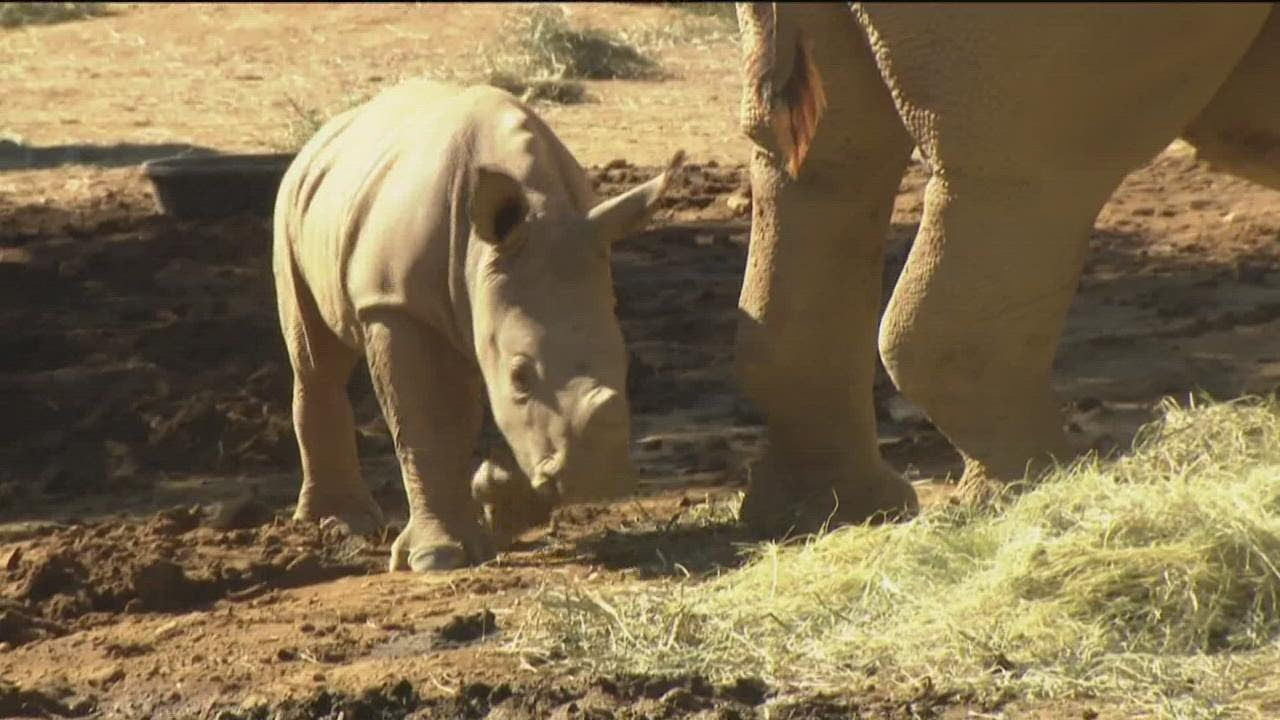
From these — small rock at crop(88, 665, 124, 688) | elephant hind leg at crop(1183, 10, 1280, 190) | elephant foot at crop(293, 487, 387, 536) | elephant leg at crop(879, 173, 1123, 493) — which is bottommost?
elephant foot at crop(293, 487, 387, 536)

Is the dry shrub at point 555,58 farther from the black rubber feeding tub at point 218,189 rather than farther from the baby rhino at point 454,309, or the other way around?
the baby rhino at point 454,309

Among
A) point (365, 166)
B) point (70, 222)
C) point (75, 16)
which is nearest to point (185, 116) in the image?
point (70, 222)

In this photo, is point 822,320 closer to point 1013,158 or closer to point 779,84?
point 1013,158

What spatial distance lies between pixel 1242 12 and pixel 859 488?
2.24 meters

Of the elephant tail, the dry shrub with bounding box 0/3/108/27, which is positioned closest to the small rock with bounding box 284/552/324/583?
the elephant tail

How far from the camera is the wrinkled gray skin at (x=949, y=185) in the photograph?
5.30 meters

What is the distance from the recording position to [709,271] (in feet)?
36.6

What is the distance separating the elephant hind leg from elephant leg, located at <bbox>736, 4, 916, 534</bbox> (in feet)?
2.51

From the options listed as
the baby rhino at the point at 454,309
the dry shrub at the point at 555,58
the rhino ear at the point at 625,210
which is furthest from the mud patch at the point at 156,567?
the dry shrub at the point at 555,58

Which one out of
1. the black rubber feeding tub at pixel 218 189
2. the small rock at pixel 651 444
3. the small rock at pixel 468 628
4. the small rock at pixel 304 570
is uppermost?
the small rock at pixel 468 628

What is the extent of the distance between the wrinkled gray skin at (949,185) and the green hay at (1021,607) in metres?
0.38

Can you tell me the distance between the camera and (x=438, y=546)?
22.7ft

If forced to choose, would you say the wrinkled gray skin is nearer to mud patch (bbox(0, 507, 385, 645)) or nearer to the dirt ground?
the dirt ground

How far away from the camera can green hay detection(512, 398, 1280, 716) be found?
18.5ft
